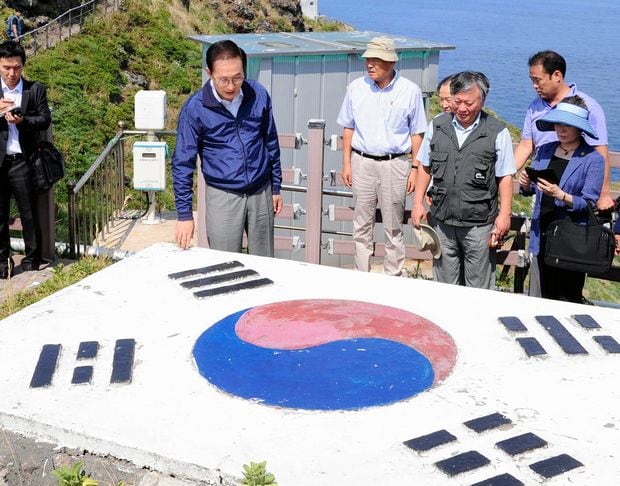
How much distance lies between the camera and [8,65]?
7.05 meters

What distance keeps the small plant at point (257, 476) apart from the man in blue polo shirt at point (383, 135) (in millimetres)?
3880

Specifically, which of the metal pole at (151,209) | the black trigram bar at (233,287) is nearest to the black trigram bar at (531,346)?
the black trigram bar at (233,287)

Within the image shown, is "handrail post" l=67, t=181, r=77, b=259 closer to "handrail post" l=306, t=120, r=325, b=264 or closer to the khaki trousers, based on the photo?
"handrail post" l=306, t=120, r=325, b=264

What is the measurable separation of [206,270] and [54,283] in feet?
8.45

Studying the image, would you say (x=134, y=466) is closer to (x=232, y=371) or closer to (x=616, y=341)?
(x=232, y=371)

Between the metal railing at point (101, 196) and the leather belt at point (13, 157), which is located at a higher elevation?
the leather belt at point (13, 157)

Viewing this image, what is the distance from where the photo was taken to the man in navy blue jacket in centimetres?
570

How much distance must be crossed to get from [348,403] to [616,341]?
4.92 feet

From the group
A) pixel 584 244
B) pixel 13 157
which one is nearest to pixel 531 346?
pixel 584 244

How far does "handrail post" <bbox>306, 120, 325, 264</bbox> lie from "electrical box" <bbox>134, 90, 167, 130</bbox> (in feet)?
10.2

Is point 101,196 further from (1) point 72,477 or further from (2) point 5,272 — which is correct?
(1) point 72,477

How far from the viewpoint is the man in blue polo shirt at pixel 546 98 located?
18.7 feet

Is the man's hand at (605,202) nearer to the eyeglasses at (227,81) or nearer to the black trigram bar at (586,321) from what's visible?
the black trigram bar at (586,321)

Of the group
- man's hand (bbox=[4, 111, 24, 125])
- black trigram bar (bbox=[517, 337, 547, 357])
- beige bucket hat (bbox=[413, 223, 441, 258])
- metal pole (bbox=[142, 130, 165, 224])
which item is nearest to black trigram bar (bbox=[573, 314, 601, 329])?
black trigram bar (bbox=[517, 337, 547, 357])
